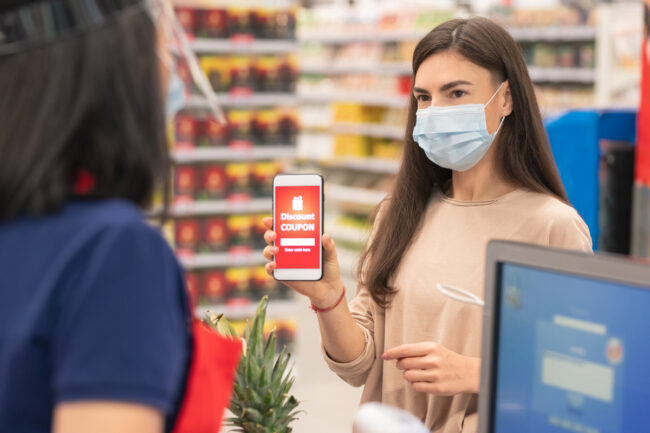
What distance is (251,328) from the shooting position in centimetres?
155

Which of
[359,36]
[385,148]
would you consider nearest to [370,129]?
[385,148]

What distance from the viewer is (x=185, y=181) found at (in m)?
5.44

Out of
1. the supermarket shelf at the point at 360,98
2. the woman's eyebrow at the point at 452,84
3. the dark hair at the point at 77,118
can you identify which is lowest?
the dark hair at the point at 77,118

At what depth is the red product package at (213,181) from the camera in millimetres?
5488

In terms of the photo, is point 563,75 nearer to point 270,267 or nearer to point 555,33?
point 555,33

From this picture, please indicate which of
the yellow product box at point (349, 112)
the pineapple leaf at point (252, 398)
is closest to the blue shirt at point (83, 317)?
the pineapple leaf at point (252, 398)

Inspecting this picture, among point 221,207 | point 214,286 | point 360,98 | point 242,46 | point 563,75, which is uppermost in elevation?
point 242,46

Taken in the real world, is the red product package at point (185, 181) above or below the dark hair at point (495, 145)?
below

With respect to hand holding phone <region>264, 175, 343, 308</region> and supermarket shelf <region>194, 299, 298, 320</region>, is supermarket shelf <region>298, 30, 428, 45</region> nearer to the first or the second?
supermarket shelf <region>194, 299, 298, 320</region>

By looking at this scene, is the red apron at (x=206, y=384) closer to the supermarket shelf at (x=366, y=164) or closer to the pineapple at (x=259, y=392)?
the pineapple at (x=259, y=392)

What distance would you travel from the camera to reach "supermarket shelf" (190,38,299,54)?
17.7 feet

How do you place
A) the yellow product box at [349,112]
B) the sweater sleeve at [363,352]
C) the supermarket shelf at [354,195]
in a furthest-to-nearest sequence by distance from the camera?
the yellow product box at [349,112]
the supermarket shelf at [354,195]
the sweater sleeve at [363,352]

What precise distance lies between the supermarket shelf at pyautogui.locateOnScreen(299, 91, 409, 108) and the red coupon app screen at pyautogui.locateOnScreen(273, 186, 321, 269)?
6650mm

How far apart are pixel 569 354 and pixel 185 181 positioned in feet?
15.1
